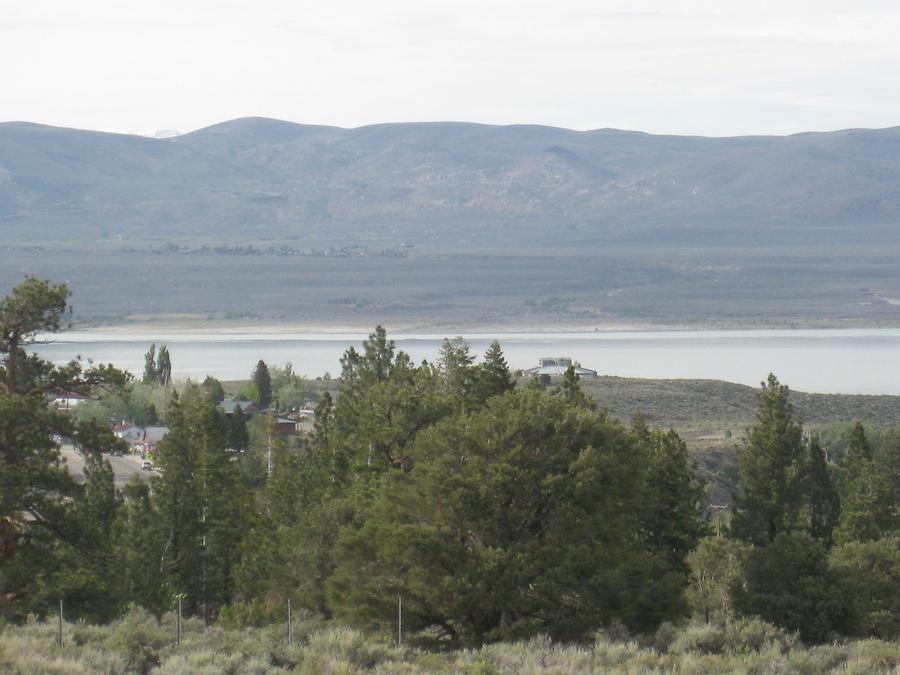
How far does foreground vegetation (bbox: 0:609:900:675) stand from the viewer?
15.4 meters

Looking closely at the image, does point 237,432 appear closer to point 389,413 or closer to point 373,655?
point 389,413

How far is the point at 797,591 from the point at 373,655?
1091cm

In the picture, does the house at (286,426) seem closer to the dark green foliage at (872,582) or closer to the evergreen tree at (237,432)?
the evergreen tree at (237,432)

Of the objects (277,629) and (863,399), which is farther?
(863,399)

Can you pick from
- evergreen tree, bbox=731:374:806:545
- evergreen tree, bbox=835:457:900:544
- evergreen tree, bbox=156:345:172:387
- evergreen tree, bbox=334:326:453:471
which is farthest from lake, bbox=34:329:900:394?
evergreen tree, bbox=731:374:806:545

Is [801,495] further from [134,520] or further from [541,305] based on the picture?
[541,305]

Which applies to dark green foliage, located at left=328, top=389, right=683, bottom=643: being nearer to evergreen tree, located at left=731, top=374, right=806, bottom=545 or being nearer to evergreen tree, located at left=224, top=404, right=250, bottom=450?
evergreen tree, located at left=731, top=374, right=806, bottom=545

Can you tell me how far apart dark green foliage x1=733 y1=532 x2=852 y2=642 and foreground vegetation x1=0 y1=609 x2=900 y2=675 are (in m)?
6.58

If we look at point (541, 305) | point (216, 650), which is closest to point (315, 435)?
point (216, 650)

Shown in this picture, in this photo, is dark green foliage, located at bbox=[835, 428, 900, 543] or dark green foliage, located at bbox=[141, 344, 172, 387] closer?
dark green foliage, located at bbox=[835, 428, 900, 543]

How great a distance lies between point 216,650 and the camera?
16.4m

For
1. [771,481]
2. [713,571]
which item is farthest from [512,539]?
[771,481]

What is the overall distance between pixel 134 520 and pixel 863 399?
61887 millimetres

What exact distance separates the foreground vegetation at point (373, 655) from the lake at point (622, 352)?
80113mm
